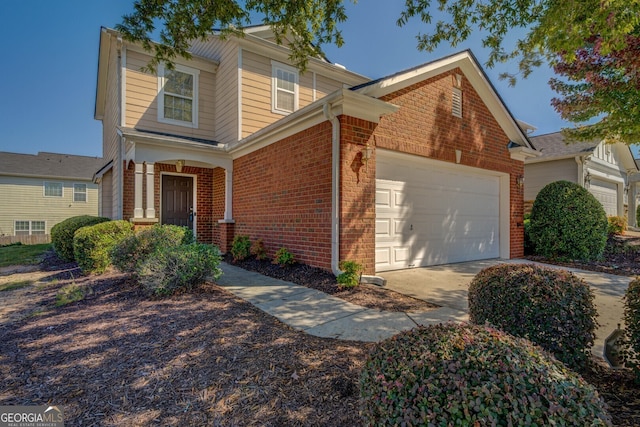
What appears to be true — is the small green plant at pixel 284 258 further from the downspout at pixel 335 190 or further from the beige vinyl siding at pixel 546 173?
the beige vinyl siding at pixel 546 173

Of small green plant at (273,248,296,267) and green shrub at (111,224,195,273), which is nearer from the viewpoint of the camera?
green shrub at (111,224,195,273)

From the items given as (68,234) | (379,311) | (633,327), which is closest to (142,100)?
(68,234)

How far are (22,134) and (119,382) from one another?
79.2ft

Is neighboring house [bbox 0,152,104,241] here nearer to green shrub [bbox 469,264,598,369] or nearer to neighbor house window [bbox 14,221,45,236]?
neighbor house window [bbox 14,221,45,236]

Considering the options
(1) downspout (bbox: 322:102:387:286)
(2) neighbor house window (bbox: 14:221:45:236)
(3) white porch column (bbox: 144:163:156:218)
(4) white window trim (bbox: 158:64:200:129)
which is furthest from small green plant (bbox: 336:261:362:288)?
(2) neighbor house window (bbox: 14:221:45:236)

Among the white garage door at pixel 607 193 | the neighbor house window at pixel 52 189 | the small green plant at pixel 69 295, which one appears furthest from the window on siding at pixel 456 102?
the neighbor house window at pixel 52 189

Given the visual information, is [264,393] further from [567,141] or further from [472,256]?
[567,141]

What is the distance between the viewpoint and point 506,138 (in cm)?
910

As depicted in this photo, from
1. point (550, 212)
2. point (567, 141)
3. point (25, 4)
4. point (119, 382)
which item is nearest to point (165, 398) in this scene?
point (119, 382)

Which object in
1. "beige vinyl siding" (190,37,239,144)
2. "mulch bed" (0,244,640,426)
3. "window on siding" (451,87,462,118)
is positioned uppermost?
"beige vinyl siding" (190,37,239,144)

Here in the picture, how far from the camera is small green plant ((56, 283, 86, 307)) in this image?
191 inches

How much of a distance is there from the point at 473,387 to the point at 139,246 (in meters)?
6.29

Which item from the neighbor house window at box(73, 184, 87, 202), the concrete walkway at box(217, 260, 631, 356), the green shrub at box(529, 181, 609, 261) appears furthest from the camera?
the neighbor house window at box(73, 184, 87, 202)

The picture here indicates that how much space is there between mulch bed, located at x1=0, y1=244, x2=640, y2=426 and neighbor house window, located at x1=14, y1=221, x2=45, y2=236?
21.6 m
